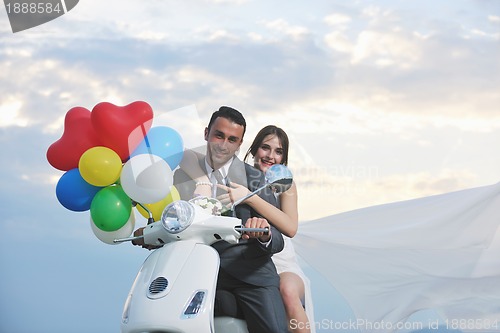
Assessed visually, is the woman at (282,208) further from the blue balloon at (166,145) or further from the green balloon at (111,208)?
the green balloon at (111,208)

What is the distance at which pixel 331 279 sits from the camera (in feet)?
15.1

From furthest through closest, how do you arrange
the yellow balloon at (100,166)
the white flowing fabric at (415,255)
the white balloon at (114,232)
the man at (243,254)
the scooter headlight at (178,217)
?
the white flowing fabric at (415,255) < the white balloon at (114,232) < the yellow balloon at (100,166) < the man at (243,254) < the scooter headlight at (178,217)

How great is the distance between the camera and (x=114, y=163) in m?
3.53

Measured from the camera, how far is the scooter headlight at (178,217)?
8.52ft

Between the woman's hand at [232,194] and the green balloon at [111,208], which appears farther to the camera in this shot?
the green balloon at [111,208]

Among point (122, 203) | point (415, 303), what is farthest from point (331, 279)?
point (122, 203)

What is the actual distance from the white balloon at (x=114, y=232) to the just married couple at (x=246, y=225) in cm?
59

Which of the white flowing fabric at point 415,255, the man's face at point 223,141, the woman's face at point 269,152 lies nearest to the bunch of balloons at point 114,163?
the man's face at point 223,141

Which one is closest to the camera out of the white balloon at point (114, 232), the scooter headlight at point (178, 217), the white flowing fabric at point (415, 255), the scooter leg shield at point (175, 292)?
the scooter leg shield at point (175, 292)

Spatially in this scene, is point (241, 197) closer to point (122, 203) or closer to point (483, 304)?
point (122, 203)

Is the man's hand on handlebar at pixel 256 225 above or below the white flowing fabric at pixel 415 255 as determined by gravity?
above

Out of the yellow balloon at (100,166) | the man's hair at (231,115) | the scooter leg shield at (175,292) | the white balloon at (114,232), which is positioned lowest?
the white balloon at (114,232)

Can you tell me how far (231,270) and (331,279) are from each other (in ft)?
6.36

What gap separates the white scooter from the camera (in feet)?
8.06
